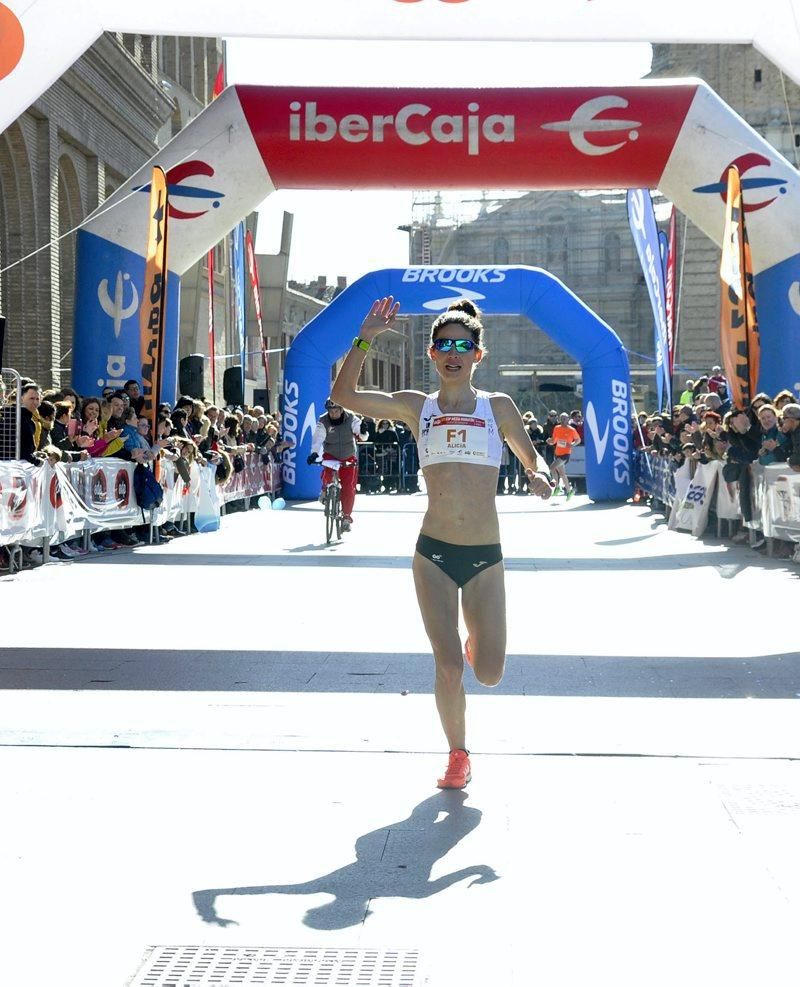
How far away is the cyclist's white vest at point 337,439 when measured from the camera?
56.2 feet

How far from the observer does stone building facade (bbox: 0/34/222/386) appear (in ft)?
81.8

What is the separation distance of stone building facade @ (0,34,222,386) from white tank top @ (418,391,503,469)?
17.8m

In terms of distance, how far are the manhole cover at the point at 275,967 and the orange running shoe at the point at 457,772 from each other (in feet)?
5.90

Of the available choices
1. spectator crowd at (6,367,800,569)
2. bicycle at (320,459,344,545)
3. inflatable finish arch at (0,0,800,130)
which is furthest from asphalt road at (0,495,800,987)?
bicycle at (320,459,344,545)

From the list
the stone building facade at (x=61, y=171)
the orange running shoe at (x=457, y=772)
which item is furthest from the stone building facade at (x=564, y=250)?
the orange running shoe at (x=457, y=772)

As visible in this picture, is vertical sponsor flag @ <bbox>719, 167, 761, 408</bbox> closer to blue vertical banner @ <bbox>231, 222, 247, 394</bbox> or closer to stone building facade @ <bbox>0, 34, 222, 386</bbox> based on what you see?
stone building facade @ <bbox>0, 34, 222, 386</bbox>

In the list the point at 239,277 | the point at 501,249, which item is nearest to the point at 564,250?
the point at 501,249

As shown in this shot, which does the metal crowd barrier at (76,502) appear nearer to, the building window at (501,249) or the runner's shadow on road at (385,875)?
the runner's shadow on road at (385,875)

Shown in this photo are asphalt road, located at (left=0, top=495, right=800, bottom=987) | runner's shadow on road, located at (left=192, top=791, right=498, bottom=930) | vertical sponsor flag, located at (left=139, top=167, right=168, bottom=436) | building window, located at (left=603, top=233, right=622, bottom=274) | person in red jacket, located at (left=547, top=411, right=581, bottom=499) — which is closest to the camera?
asphalt road, located at (left=0, top=495, right=800, bottom=987)

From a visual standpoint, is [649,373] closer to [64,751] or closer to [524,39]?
[524,39]

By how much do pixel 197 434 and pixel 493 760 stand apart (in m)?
14.8

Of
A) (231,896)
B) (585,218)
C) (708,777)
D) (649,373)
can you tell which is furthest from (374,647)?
(585,218)

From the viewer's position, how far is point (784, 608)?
35.2 ft

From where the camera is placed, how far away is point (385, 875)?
429 cm
